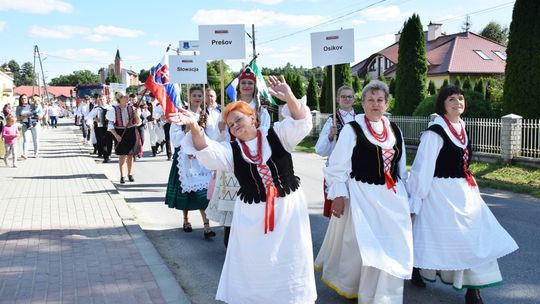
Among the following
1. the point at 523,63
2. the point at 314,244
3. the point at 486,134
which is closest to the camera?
the point at 314,244

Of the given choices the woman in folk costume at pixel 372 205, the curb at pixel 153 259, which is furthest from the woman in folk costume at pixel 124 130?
the woman in folk costume at pixel 372 205

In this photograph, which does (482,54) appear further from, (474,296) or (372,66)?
(474,296)

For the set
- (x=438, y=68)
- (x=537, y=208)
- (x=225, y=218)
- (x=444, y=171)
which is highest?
(x=438, y=68)

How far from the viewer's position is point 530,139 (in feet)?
46.7

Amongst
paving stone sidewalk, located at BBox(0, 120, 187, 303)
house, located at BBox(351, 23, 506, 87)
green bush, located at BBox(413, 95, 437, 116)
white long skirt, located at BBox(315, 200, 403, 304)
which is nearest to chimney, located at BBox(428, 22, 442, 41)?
house, located at BBox(351, 23, 506, 87)

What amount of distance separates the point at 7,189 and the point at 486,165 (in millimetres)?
11692

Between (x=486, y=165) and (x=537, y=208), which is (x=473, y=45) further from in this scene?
(x=537, y=208)

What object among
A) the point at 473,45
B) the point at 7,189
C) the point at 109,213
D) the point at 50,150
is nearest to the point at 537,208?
the point at 109,213

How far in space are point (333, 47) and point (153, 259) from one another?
125 inches

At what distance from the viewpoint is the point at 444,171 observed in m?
4.45

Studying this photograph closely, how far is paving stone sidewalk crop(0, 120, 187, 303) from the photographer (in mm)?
4781

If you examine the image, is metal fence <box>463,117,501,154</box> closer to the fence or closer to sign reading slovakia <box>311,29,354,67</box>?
the fence

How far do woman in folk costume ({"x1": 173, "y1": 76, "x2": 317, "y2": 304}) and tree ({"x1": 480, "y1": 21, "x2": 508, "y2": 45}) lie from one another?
84435 millimetres

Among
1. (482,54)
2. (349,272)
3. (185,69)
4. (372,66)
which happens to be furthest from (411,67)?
(372,66)
